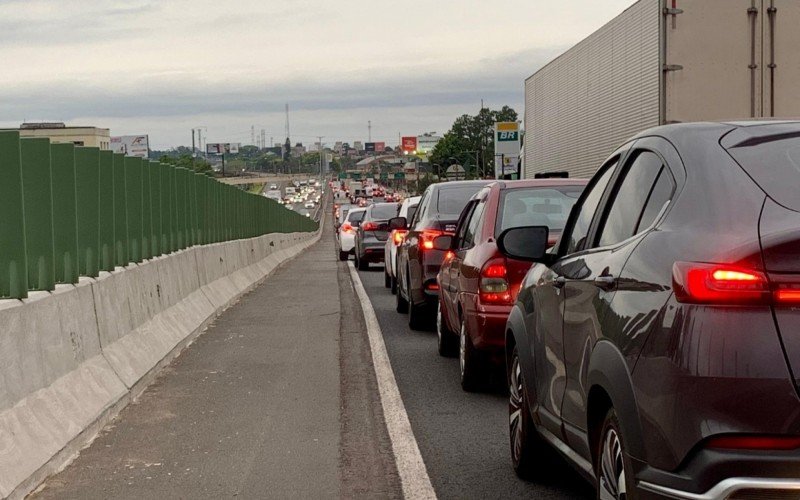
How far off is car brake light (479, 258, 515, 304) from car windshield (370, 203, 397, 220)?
75.7 feet

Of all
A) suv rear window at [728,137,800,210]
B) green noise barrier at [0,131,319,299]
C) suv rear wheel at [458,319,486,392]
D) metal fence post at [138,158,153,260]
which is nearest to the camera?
suv rear window at [728,137,800,210]

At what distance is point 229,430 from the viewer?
910cm

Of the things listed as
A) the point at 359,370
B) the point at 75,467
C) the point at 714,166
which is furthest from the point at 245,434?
the point at 714,166

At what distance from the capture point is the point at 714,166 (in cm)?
455

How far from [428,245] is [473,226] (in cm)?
332

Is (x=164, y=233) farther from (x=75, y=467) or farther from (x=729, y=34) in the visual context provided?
(x=75, y=467)

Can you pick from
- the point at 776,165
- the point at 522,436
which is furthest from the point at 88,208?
the point at 776,165

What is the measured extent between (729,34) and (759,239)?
13670 mm

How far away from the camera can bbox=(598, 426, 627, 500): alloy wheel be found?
4.86 metres

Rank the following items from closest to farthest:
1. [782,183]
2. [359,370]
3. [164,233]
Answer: [782,183] → [359,370] → [164,233]

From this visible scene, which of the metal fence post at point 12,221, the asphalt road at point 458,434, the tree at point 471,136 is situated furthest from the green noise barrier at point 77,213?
the tree at point 471,136

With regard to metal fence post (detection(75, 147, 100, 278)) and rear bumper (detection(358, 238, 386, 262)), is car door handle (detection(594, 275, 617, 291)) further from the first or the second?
rear bumper (detection(358, 238, 386, 262))

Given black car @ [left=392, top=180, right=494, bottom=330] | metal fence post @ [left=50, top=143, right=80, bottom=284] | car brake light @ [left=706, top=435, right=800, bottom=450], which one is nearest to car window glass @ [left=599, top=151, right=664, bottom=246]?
car brake light @ [left=706, top=435, right=800, bottom=450]

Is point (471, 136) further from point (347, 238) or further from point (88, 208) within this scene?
point (88, 208)
